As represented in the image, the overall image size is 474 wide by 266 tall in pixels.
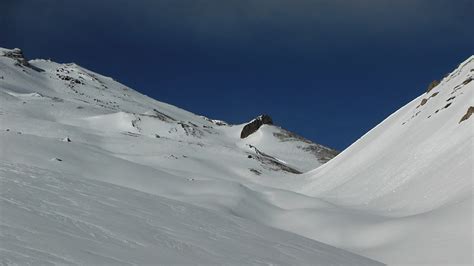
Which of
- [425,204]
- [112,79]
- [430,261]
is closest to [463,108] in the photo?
[425,204]

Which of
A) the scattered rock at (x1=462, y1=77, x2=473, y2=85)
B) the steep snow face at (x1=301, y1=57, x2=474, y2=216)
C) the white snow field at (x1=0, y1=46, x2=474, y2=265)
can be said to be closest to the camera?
the white snow field at (x1=0, y1=46, x2=474, y2=265)

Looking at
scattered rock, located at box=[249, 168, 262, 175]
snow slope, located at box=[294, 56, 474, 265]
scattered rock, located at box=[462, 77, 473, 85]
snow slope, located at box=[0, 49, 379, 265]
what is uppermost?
scattered rock, located at box=[462, 77, 473, 85]

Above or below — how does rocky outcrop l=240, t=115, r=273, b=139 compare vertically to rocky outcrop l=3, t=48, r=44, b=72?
below

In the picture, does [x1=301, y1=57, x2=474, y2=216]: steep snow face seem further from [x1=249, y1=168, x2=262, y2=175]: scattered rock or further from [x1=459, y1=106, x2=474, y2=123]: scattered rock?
[x1=249, y1=168, x2=262, y2=175]: scattered rock

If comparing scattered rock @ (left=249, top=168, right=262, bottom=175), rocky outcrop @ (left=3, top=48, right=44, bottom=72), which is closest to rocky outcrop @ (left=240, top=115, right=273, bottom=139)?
scattered rock @ (left=249, top=168, right=262, bottom=175)

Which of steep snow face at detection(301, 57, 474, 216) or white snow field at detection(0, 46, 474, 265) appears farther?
steep snow face at detection(301, 57, 474, 216)

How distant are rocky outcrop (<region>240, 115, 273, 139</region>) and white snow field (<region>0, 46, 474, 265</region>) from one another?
3088 cm

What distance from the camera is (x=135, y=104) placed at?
10675 centimetres

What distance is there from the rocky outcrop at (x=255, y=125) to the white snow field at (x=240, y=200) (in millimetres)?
30884

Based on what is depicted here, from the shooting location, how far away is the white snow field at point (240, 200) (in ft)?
33.3

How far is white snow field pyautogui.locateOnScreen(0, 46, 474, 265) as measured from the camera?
33.3 ft

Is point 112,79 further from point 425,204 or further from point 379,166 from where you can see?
point 425,204

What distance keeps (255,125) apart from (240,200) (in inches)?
2613

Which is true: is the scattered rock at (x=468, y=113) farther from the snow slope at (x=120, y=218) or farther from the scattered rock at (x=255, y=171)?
the scattered rock at (x=255, y=171)
